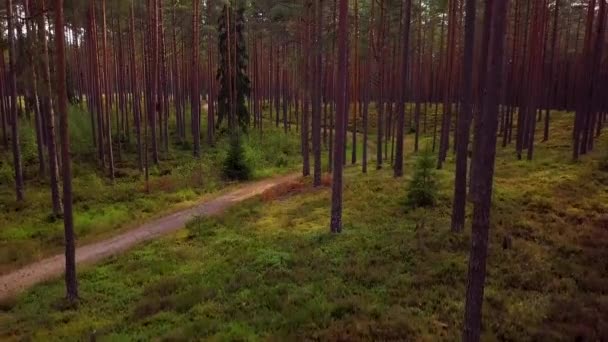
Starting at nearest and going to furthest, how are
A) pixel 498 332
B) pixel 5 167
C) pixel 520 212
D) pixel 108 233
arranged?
1. pixel 498 332
2. pixel 520 212
3. pixel 108 233
4. pixel 5 167

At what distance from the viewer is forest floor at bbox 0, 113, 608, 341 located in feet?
30.8

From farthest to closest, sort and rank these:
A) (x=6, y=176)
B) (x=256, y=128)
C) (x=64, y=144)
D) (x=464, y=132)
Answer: (x=256, y=128), (x=6, y=176), (x=464, y=132), (x=64, y=144)

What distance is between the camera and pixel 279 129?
46750 millimetres

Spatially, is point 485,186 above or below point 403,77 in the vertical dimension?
below

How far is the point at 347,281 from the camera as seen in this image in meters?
11.7

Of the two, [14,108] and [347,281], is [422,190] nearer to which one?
[347,281]

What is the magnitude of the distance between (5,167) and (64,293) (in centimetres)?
1583

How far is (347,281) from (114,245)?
9.73 meters

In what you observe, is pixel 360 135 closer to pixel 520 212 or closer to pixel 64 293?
pixel 520 212

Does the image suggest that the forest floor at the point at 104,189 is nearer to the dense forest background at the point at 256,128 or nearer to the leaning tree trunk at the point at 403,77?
the dense forest background at the point at 256,128

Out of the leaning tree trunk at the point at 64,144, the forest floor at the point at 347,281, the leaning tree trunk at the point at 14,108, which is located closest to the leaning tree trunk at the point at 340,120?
the forest floor at the point at 347,281

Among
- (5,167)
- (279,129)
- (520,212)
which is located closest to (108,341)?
(520,212)

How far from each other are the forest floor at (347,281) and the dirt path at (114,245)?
34.0 inches

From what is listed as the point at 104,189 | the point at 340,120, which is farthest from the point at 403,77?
the point at 104,189
